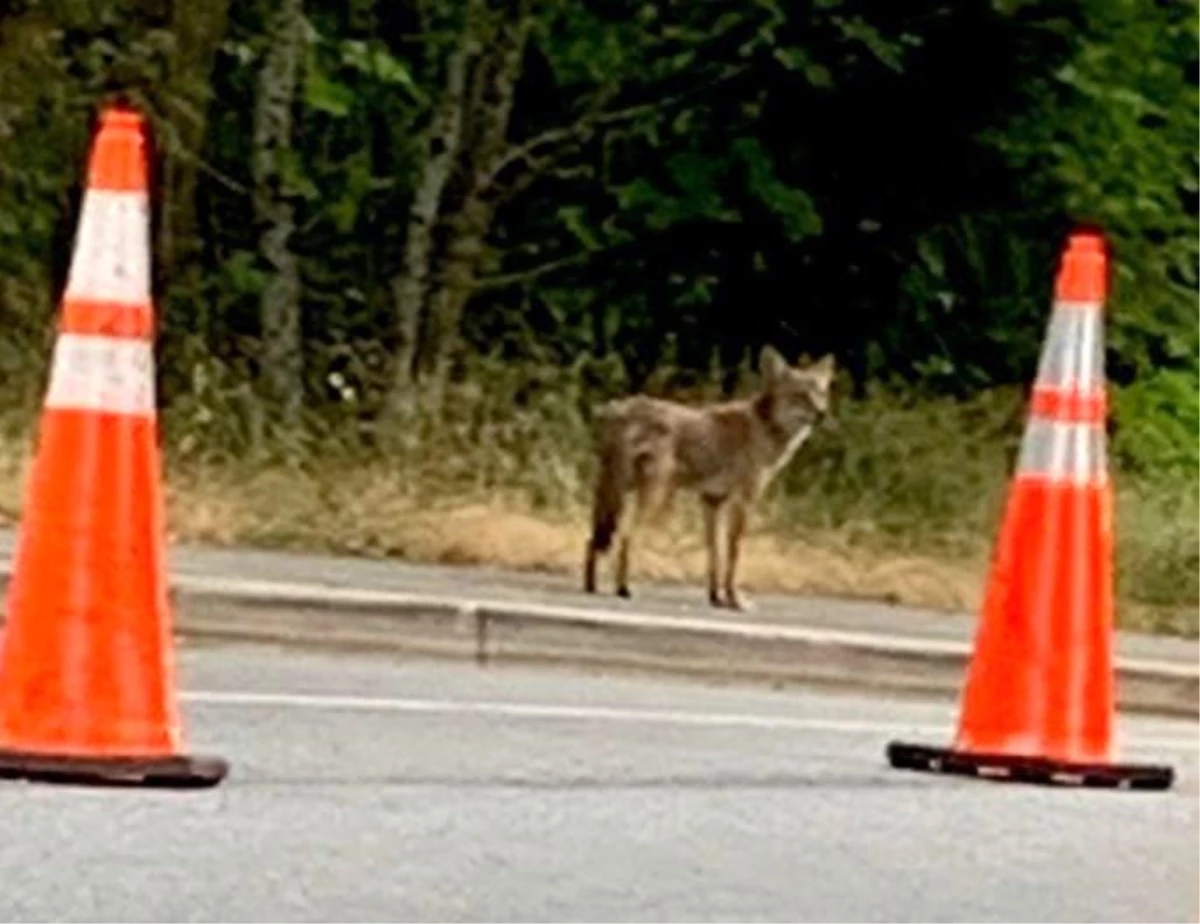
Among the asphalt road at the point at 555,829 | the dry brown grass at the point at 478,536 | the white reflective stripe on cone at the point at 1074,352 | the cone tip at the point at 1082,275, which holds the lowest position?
the asphalt road at the point at 555,829

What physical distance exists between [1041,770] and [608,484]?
632cm

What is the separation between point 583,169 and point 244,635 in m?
10.8

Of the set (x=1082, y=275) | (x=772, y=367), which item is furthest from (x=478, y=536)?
(x=1082, y=275)

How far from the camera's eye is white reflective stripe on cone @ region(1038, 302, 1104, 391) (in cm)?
1038

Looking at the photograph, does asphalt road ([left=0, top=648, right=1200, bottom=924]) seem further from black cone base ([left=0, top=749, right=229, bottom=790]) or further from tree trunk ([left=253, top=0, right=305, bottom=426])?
tree trunk ([left=253, top=0, right=305, bottom=426])

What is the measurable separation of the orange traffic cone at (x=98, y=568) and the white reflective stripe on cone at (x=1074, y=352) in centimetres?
242

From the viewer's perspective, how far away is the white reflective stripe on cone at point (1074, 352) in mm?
10375

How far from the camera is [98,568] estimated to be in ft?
27.9

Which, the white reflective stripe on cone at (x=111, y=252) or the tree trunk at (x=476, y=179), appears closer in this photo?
the white reflective stripe on cone at (x=111, y=252)

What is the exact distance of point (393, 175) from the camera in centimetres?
2359

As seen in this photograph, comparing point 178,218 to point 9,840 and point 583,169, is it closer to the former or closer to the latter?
point 583,169

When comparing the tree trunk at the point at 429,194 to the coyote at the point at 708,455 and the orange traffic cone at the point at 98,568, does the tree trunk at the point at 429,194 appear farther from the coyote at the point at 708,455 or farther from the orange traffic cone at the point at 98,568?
the orange traffic cone at the point at 98,568

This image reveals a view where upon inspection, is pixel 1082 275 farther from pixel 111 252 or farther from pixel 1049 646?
pixel 111 252

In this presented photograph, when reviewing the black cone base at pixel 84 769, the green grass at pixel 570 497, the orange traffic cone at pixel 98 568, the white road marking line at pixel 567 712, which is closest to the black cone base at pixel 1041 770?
the white road marking line at pixel 567 712
